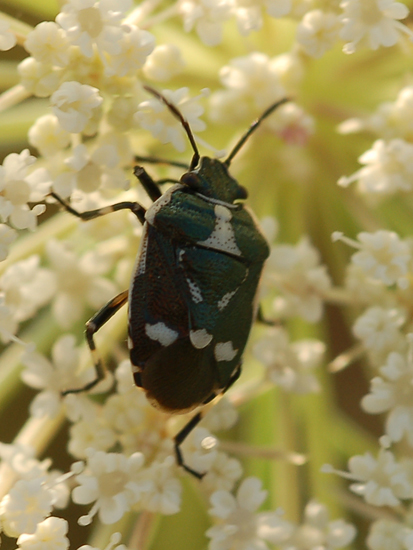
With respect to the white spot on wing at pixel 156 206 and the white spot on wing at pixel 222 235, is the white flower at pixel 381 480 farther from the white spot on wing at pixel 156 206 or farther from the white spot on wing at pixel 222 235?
the white spot on wing at pixel 156 206

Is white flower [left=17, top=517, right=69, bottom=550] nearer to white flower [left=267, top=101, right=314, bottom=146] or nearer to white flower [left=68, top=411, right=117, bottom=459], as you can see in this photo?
white flower [left=68, top=411, right=117, bottom=459]

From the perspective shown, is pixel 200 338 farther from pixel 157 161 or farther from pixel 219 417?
pixel 157 161

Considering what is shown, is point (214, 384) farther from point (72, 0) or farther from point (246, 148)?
point (72, 0)

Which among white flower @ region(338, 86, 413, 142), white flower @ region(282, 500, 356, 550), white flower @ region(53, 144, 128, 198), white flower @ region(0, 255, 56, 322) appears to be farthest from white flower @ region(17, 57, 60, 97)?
white flower @ region(282, 500, 356, 550)

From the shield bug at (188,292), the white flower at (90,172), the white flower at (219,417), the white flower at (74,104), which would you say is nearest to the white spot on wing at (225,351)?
the shield bug at (188,292)

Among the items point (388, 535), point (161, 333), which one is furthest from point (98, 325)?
point (388, 535)
